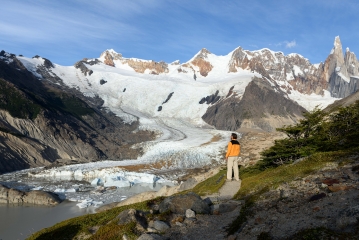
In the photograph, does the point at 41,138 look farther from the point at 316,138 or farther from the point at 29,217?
the point at 316,138

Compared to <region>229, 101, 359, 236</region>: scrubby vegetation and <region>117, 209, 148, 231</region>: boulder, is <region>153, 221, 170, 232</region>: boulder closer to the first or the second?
<region>117, 209, 148, 231</region>: boulder

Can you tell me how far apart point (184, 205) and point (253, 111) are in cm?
15227

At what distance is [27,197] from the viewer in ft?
141

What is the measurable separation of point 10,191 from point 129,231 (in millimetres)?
38635

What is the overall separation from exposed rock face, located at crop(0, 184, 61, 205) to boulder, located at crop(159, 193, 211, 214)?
1329 inches

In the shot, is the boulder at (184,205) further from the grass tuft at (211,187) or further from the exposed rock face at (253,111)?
the exposed rock face at (253,111)

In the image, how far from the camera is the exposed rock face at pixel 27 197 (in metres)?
42.6

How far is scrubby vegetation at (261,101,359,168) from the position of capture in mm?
21953

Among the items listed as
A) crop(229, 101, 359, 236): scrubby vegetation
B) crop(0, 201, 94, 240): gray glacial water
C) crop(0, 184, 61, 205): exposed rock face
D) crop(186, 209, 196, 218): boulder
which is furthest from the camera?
crop(0, 184, 61, 205): exposed rock face

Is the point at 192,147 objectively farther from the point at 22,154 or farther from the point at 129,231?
the point at 129,231

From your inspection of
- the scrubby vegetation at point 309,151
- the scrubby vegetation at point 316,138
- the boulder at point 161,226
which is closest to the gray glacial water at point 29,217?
the boulder at point 161,226

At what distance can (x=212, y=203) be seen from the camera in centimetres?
1529

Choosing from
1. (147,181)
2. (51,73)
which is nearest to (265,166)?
(147,181)

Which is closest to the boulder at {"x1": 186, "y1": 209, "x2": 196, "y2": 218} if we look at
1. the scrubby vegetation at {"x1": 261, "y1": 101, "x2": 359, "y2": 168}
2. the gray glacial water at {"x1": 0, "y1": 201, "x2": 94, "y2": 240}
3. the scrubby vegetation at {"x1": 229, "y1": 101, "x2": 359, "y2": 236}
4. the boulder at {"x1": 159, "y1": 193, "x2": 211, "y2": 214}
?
the boulder at {"x1": 159, "y1": 193, "x2": 211, "y2": 214}
